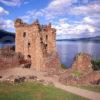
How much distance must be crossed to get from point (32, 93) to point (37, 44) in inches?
670

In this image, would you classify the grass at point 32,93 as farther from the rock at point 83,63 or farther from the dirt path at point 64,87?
the rock at point 83,63

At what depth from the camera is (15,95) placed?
28.8 m

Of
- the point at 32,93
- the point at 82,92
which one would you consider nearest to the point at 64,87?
the point at 82,92

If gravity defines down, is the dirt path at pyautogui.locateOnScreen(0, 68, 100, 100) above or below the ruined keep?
below

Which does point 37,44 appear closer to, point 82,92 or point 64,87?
point 64,87

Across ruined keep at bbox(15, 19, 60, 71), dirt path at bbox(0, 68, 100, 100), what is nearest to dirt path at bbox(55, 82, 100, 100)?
dirt path at bbox(0, 68, 100, 100)

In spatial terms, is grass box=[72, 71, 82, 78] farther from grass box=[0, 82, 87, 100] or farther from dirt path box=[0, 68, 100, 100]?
grass box=[0, 82, 87, 100]

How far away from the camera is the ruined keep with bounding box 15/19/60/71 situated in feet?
146

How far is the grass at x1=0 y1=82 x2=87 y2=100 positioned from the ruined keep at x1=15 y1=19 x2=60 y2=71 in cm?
1125

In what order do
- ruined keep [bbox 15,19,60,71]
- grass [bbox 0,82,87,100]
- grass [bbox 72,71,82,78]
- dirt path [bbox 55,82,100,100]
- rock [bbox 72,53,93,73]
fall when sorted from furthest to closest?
ruined keep [bbox 15,19,60,71]
rock [bbox 72,53,93,73]
grass [bbox 72,71,82,78]
dirt path [bbox 55,82,100,100]
grass [bbox 0,82,87,100]

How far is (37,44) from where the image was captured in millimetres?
46188

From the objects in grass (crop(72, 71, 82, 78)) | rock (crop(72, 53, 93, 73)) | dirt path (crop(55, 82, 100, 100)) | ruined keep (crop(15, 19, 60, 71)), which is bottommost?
dirt path (crop(55, 82, 100, 100))

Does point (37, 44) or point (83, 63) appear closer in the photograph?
point (83, 63)

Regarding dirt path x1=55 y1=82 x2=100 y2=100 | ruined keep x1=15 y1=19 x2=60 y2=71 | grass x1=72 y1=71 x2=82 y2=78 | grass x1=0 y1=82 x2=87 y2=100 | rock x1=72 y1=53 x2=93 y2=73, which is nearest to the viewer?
grass x1=0 y1=82 x2=87 y2=100
